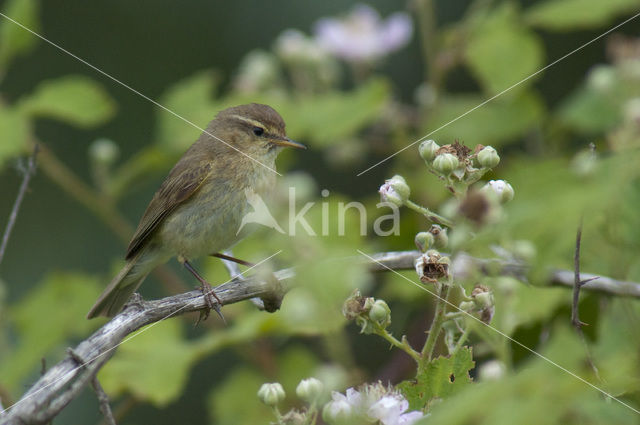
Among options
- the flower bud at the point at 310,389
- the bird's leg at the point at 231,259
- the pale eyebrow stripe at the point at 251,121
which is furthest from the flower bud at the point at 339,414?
the pale eyebrow stripe at the point at 251,121

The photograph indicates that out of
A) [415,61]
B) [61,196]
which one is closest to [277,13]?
[415,61]

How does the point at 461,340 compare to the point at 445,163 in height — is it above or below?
below

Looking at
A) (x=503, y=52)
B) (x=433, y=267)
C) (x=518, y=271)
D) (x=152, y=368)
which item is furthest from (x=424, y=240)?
(x=503, y=52)

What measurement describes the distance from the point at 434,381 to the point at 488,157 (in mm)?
603

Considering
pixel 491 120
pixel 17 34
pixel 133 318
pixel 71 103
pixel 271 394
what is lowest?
pixel 491 120

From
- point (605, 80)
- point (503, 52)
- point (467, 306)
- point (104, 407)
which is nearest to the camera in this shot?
point (104, 407)

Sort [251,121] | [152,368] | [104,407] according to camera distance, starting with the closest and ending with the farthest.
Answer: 1. [104,407]
2. [152,368]
3. [251,121]

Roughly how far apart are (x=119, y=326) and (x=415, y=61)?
17.2 feet

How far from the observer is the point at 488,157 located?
200cm

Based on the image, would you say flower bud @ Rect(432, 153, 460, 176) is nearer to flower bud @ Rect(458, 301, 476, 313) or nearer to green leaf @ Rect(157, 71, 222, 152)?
flower bud @ Rect(458, 301, 476, 313)

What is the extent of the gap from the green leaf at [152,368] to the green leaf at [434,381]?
1377mm

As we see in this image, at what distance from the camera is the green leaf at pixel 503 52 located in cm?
346

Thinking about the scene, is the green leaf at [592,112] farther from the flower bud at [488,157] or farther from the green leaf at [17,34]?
the green leaf at [17,34]

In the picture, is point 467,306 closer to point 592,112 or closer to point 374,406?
point 374,406
